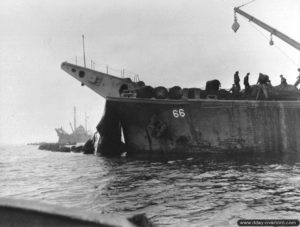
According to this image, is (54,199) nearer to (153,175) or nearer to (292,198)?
(153,175)

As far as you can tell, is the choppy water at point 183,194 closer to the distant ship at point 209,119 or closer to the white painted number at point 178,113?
the distant ship at point 209,119

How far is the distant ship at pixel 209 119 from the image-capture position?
1858 centimetres

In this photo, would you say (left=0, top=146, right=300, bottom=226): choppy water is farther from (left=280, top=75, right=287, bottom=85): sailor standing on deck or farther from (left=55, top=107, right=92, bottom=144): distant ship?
(left=55, top=107, right=92, bottom=144): distant ship

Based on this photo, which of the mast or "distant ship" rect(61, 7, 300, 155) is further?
the mast

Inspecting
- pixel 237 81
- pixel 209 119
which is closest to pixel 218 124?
pixel 209 119

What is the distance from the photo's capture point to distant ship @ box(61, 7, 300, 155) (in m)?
18.6

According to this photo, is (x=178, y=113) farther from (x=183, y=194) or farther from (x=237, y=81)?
(x=183, y=194)

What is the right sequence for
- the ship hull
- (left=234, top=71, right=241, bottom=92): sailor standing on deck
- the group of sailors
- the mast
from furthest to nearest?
the mast → (left=234, top=71, right=241, bottom=92): sailor standing on deck → the group of sailors → the ship hull

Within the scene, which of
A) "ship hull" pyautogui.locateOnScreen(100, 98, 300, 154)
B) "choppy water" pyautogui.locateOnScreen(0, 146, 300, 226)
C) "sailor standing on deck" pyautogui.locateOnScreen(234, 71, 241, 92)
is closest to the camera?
"choppy water" pyautogui.locateOnScreen(0, 146, 300, 226)

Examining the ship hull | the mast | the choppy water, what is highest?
the mast

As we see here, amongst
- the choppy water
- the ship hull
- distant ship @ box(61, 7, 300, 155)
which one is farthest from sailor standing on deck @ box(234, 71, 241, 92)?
the choppy water

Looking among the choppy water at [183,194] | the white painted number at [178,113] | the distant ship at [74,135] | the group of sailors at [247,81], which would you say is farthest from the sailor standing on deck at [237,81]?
the distant ship at [74,135]

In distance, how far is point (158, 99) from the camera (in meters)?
18.8

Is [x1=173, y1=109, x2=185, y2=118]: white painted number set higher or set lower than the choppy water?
higher
